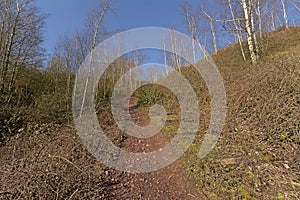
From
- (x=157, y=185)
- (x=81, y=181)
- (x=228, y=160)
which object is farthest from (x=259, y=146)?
(x=81, y=181)

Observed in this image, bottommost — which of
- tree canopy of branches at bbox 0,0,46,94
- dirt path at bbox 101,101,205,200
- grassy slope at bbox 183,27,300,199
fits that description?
dirt path at bbox 101,101,205,200

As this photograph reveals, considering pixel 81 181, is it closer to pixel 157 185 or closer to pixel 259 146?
pixel 157 185

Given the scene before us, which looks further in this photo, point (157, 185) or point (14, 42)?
point (14, 42)

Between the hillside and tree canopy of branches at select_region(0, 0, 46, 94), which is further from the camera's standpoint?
tree canopy of branches at select_region(0, 0, 46, 94)

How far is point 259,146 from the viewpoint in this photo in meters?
4.13

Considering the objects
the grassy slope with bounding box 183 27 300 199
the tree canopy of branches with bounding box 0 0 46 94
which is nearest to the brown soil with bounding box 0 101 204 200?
the grassy slope with bounding box 183 27 300 199

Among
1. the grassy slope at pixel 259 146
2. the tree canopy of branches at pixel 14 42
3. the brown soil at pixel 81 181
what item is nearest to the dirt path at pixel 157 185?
the brown soil at pixel 81 181

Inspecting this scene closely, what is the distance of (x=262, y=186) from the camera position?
3.13 meters

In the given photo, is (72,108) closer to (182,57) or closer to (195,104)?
(195,104)

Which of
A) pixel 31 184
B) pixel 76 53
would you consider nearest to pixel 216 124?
pixel 31 184

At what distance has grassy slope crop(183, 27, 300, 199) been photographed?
320 centimetres

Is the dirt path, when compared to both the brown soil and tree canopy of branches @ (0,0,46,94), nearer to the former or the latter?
the brown soil

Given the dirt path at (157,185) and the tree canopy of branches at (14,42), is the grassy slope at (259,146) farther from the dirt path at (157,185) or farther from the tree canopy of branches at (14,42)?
the tree canopy of branches at (14,42)

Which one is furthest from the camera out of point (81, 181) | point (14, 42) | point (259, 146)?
point (14, 42)
